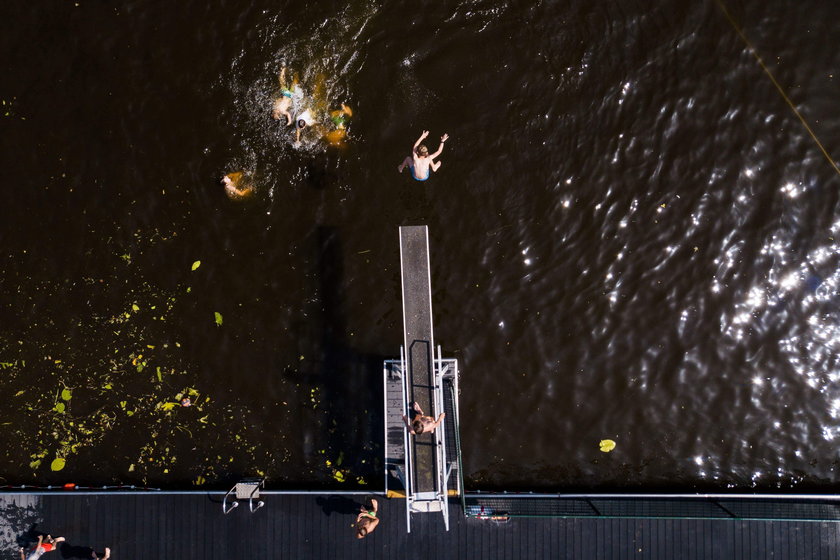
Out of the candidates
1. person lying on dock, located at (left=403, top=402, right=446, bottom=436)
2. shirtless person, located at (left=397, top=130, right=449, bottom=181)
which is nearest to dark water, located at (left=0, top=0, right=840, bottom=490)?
shirtless person, located at (left=397, top=130, right=449, bottom=181)

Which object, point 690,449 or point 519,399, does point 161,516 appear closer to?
point 519,399

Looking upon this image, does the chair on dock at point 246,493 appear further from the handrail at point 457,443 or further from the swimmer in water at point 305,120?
the swimmer in water at point 305,120

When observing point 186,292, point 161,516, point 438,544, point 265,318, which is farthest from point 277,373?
point 438,544

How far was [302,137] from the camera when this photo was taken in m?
12.5

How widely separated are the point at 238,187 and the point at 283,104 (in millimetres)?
2248

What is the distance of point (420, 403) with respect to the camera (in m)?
10.7

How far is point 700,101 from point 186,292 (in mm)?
12837

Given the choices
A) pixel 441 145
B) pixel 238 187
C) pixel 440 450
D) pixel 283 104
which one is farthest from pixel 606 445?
pixel 283 104

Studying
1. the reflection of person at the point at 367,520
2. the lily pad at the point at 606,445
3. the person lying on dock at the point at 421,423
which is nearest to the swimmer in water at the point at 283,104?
the person lying on dock at the point at 421,423

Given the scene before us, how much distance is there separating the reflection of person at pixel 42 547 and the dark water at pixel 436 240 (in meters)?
1.45

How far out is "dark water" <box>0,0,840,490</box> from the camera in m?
12.0

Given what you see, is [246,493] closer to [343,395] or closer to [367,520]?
[367,520]

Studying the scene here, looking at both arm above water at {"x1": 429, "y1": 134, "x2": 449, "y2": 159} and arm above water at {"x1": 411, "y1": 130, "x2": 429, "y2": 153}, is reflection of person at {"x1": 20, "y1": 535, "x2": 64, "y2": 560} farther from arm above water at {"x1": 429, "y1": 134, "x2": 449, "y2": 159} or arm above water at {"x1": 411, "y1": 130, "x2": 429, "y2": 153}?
arm above water at {"x1": 429, "y1": 134, "x2": 449, "y2": 159}

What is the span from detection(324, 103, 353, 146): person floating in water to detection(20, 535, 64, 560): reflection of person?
11.2m
